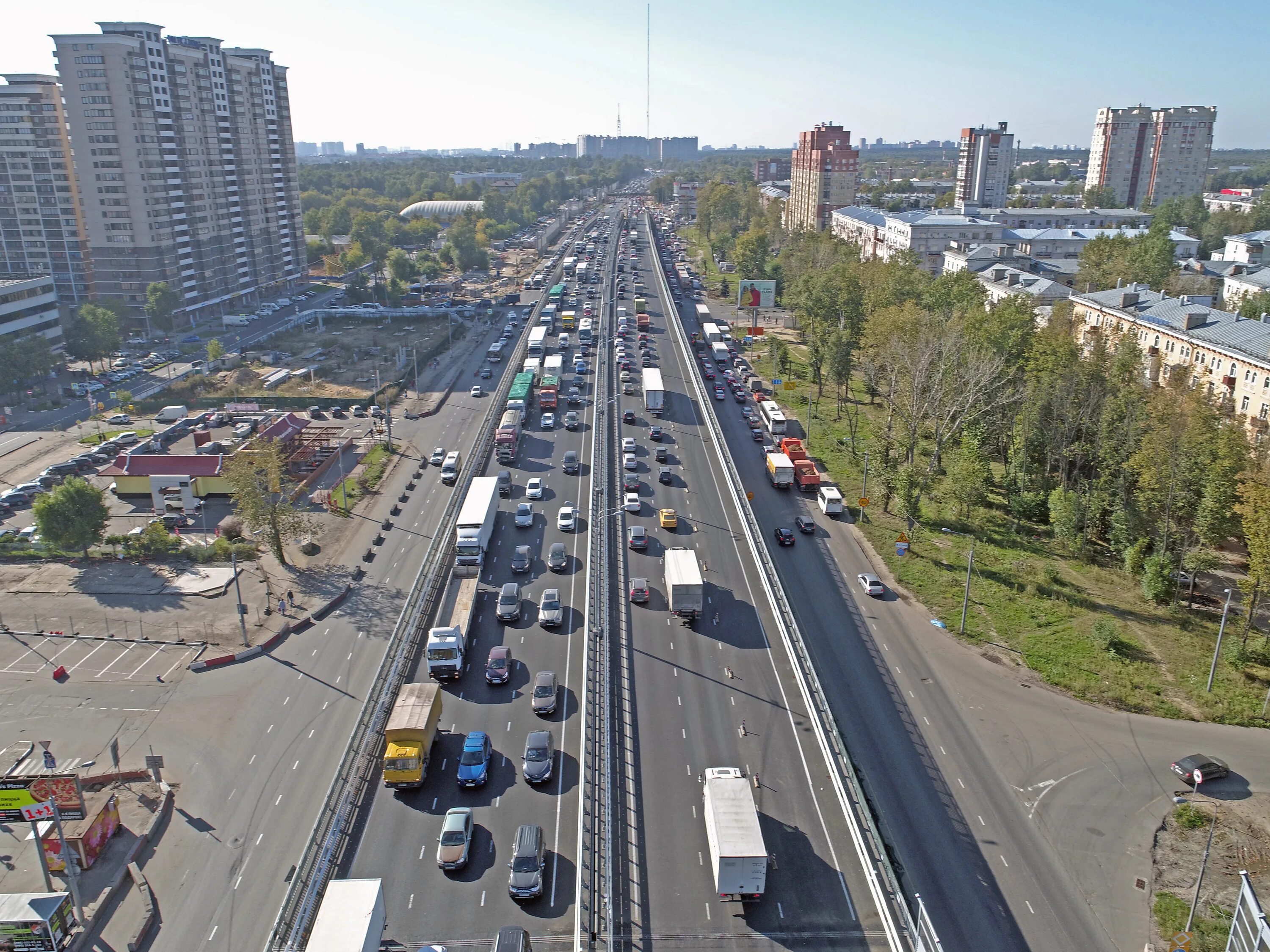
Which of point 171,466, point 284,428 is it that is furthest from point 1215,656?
point 284,428

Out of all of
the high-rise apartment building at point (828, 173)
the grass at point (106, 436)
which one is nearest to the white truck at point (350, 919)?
the grass at point (106, 436)

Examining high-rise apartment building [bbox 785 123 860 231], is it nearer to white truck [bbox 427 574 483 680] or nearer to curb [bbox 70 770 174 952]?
white truck [bbox 427 574 483 680]

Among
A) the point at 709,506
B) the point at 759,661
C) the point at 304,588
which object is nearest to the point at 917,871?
the point at 759,661

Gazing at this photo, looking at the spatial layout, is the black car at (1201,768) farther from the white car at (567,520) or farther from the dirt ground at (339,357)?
the dirt ground at (339,357)

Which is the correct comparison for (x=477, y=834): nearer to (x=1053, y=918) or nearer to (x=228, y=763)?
(x=228, y=763)

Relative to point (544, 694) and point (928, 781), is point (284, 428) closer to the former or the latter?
point (544, 694)

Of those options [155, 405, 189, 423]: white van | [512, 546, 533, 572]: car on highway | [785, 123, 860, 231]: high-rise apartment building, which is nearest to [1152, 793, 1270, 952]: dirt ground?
[512, 546, 533, 572]: car on highway
